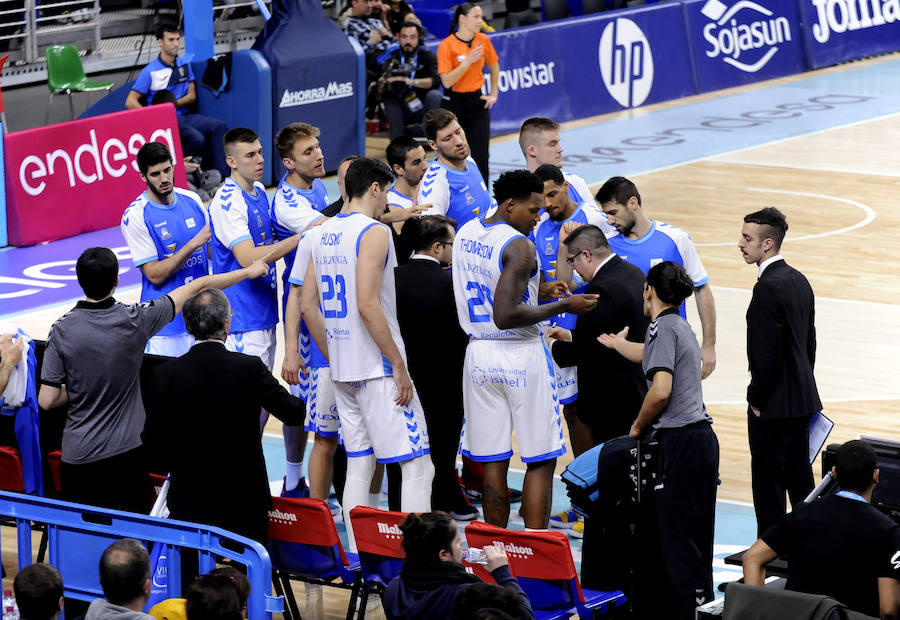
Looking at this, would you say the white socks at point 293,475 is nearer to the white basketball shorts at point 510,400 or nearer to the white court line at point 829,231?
the white basketball shorts at point 510,400

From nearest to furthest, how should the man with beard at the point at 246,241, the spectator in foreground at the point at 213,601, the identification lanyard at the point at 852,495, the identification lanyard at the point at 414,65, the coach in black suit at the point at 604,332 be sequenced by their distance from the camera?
the spectator in foreground at the point at 213,601 → the identification lanyard at the point at 852,495 → the coach in black suit at the point at 604,332 → the man with beard at the point at 246,241 → the identification lanyard at the point at 414,65

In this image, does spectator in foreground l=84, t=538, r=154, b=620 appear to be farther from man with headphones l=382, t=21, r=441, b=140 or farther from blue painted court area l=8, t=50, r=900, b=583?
man with headphones l=382, t=21, r=441, b=140

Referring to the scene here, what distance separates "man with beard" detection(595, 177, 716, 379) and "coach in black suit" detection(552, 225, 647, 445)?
45cm

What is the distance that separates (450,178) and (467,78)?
310 inches

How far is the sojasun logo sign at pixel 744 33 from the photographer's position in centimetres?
2419

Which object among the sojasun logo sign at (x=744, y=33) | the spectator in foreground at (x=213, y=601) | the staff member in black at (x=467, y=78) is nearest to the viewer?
the spectator in foreground at (x=213, y=601)

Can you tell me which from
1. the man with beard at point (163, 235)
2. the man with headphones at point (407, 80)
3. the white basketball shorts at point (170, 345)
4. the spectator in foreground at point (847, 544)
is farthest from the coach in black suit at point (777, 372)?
the man with headphones at point (407, 80)

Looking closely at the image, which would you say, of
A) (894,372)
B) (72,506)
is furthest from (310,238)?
(894,372)

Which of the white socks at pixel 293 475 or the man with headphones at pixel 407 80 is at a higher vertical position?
the man with headphones at pixel 407 80

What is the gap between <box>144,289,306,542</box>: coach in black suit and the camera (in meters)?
6.24

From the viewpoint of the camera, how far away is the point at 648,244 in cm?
815

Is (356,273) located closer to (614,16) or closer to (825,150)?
(825,150)

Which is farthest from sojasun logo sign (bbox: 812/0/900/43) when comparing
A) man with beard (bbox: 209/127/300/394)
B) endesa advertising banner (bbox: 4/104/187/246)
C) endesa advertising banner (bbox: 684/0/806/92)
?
man with beard (bbox: 209/127/300/394)

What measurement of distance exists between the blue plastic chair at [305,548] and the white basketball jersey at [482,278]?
143 cm
